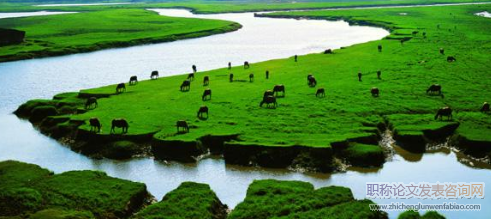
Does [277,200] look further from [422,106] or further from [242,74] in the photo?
[242,74]

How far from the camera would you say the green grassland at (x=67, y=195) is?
23.7 metres

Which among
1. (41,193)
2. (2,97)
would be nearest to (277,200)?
(41,193)

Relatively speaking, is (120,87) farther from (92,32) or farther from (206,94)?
(92,32)

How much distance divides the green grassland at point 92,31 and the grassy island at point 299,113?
132 feet

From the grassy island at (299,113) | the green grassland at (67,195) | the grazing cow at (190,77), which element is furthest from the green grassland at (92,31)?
the green grassland at (67,195)

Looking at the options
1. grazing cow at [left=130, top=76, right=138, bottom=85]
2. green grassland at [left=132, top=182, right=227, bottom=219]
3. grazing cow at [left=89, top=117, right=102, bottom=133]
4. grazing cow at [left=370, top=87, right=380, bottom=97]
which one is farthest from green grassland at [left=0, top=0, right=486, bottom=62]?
green grassland at [left=132, top=182, right=227, bottom=219]

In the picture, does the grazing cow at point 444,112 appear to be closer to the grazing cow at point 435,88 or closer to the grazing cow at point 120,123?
the grazing cow at point 435,88

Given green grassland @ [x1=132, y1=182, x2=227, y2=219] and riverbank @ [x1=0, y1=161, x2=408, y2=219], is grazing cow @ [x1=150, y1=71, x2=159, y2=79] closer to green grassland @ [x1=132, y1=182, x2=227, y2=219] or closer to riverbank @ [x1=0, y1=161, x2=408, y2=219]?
riverbank @ [x1=0, y1=161, x2=408, y2=219]

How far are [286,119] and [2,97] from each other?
31559 millimetres

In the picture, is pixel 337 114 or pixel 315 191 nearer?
pixel 315 191

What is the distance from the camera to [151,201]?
26.4 metres

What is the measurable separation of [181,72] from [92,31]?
5741 cm

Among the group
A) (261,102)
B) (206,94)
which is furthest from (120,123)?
(261,102)

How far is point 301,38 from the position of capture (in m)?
96.5
